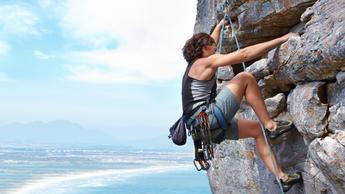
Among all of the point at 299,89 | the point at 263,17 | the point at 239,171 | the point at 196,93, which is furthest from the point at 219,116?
the point at 239,171

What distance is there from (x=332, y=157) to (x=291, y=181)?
44.1 inches

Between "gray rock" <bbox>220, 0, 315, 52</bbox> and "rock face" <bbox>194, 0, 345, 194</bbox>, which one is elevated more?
"gray rock" <bbox>220, 0, 315, 52</bbox>

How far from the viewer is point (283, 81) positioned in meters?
7.09

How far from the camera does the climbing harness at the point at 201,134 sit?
593 centimetres

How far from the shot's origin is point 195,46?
20.6 ft

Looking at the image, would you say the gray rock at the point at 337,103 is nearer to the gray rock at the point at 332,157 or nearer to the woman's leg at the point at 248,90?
the gray rock at the point at 332,157

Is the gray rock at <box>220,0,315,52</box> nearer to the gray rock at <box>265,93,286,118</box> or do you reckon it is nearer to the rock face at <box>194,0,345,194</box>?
the rock face at <box>194,0,345,194</box>

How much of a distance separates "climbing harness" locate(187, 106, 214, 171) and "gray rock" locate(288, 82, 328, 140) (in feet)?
4.79

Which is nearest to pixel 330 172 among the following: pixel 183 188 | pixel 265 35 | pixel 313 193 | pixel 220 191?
pixel 313 193

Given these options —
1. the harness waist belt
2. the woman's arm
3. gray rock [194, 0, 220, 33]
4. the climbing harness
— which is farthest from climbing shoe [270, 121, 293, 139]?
gray rock [194, 0, 220, 33]

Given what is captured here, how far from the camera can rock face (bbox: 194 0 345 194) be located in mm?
5562

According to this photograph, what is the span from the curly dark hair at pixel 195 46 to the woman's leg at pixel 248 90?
0.70 m

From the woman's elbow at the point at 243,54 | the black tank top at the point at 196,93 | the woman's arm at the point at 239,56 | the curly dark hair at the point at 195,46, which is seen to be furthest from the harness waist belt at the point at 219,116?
the curly dark hair at the point at 195,46

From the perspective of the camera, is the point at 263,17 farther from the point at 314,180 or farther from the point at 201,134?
the point at 314,180
